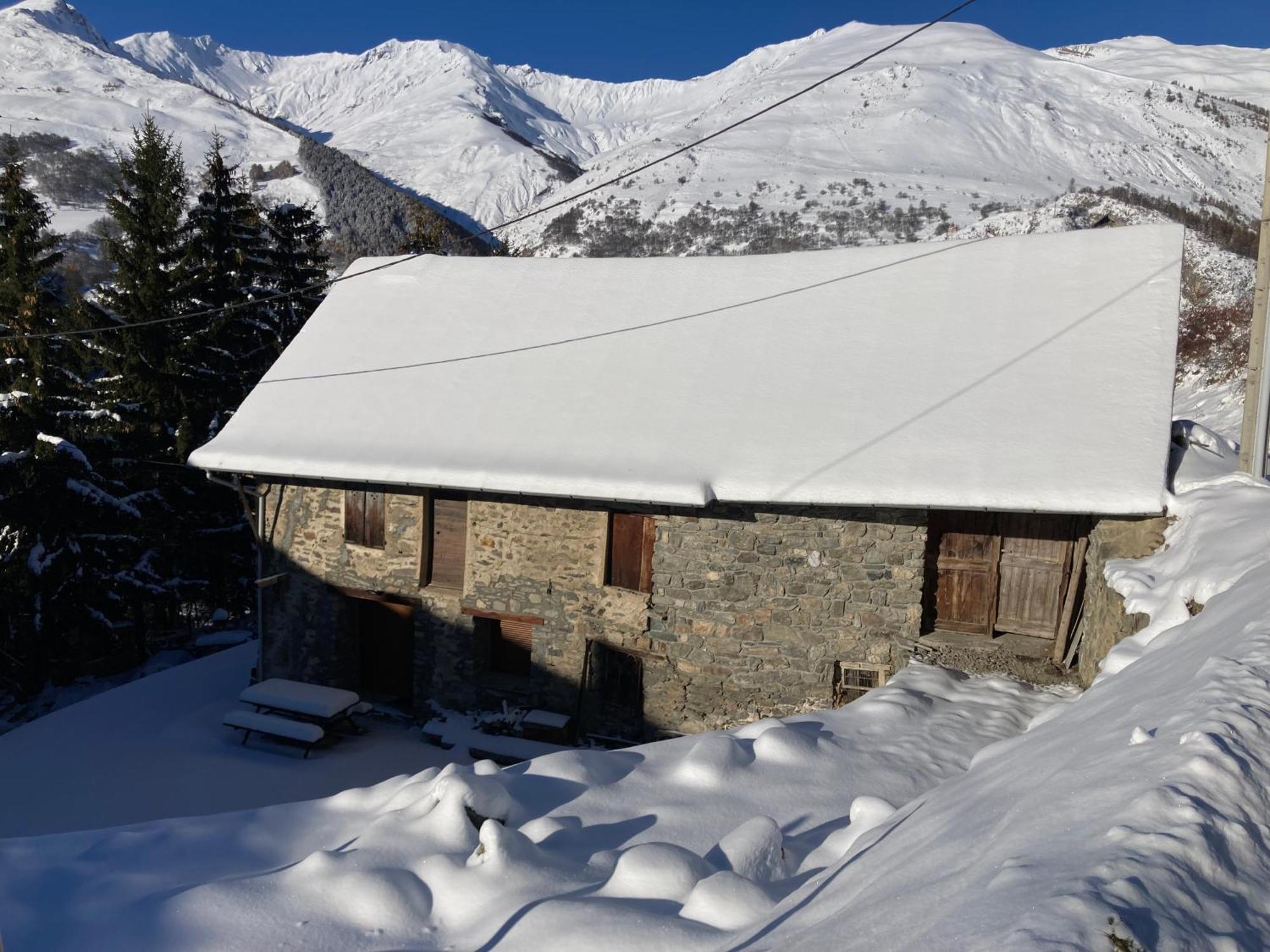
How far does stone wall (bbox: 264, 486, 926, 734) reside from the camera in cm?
910

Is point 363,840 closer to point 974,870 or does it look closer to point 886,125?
point 974,870

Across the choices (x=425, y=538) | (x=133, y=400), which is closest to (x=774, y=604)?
(x=425, y=538)

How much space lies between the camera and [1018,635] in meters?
9.24

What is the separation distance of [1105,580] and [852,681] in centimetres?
285

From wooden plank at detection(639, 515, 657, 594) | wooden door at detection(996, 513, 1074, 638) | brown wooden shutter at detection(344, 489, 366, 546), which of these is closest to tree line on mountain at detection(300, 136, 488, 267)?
brown wooden shutter at detection(344, 489, 366, 546)

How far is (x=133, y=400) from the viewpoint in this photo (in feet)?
60.4

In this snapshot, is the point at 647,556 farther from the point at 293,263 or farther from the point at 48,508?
the point at 293,263

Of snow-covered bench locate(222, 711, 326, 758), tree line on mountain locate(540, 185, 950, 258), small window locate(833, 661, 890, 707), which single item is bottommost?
snow-covered bench locate(222, 711, 326, 758)

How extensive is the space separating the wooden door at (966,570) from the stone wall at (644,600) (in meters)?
0.59

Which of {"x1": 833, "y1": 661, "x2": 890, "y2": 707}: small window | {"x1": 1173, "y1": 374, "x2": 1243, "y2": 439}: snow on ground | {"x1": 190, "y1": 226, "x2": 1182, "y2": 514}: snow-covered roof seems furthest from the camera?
{"x1": 1173, "y1": 374, "x2": 1243, "y2": 439}: snow on ground

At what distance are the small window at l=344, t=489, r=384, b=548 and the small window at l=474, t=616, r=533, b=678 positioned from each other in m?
1.85

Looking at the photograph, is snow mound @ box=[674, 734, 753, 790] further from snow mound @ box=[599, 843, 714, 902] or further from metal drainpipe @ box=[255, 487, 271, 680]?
metal drainpipe @ box=[255, 487, 271, 680]

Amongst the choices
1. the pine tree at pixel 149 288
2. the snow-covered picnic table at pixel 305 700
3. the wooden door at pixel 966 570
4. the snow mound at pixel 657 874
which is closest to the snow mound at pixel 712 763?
the snow mound at pixel 657 874

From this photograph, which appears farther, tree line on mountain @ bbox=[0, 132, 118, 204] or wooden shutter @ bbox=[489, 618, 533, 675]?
tree line on mountain @ bbox=[0, 132, 118, 204]
